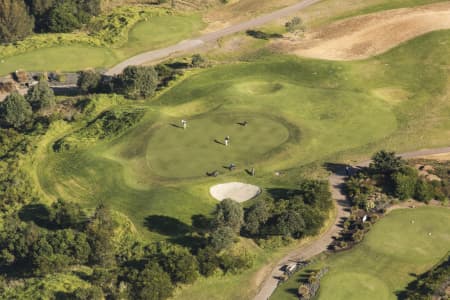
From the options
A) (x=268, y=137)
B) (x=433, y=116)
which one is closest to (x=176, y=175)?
(x=268, y=137)

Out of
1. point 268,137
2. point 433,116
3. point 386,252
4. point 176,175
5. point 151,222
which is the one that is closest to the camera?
point 386,252

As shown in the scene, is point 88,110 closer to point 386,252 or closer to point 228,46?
point 228,46

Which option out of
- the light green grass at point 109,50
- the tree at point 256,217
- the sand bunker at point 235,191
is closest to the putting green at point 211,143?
the sand bunker at point 235,191

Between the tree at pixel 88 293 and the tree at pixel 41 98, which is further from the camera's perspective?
the tree at pixel 41 98

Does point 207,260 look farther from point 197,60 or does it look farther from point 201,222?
point 197,60

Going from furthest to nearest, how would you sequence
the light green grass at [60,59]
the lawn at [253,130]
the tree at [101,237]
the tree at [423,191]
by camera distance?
the light green grass at [60,59], the lawn at [253,130], the tree at [423,191], the tree at [101,237]

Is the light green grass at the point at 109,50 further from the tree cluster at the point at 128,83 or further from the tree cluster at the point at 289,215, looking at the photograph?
the tree cluster at the point at 289,215

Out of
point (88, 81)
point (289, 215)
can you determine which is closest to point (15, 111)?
point (88, 81)
